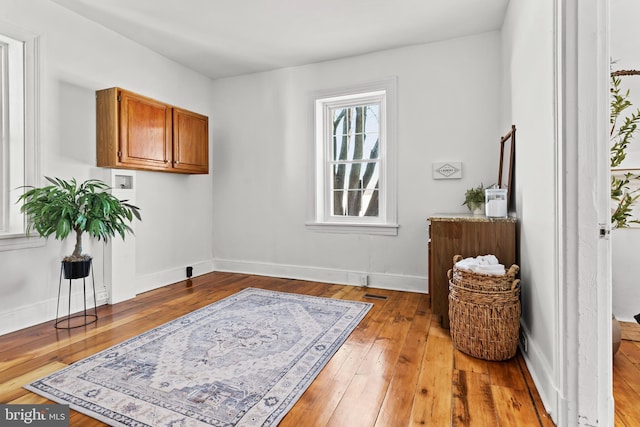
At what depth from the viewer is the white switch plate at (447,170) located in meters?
3.48

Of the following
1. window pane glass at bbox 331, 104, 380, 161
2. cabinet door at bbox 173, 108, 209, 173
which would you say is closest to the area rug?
cabinet door at bbox 173, 108, 209, 173

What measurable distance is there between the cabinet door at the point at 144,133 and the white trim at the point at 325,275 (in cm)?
162

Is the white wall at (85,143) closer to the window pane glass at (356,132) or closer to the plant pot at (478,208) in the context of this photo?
the window pane glass at (356,132)

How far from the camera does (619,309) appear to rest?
2.59 meters

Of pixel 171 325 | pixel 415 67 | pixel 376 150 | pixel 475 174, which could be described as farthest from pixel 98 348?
pixel 415 67

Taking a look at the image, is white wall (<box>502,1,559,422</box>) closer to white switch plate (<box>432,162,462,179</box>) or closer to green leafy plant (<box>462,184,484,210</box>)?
green leafy plant (<box>462,184,484,210</box>)

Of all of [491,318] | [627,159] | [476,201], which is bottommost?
[491,318]

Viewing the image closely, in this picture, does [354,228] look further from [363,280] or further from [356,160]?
[356,160]

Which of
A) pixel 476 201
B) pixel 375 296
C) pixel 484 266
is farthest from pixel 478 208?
pixel 375 296

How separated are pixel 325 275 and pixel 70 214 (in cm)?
259

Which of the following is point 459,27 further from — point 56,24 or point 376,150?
point 56,24

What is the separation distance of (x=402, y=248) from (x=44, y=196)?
3232mm

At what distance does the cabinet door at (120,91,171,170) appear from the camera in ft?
10.5

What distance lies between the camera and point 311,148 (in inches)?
163
